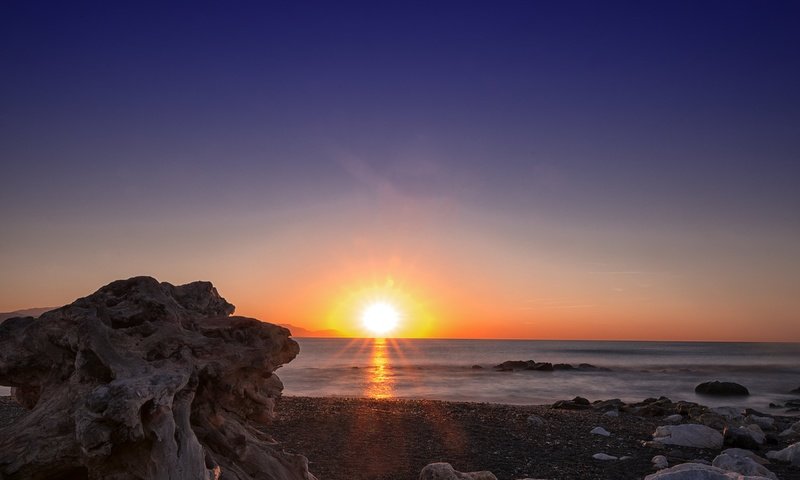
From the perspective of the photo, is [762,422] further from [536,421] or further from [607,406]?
[536,421]

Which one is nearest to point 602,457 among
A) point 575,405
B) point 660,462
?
point 660,462

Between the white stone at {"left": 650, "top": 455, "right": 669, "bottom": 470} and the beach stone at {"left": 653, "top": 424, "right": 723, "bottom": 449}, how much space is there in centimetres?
170

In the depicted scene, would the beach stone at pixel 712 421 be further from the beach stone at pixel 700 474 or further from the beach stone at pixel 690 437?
the beach stone at pixel 700 474

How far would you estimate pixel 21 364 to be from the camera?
18.3 feet

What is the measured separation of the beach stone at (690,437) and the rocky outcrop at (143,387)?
9.68 meters

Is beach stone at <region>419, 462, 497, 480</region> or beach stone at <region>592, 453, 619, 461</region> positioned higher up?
beach stone at <region>419, 462, 497, 480</region>

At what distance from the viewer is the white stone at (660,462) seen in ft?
35.3

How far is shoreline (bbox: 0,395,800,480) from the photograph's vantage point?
10430 millimetres

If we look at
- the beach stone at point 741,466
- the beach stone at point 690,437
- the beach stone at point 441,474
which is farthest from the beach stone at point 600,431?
the beach stone at point 441,474

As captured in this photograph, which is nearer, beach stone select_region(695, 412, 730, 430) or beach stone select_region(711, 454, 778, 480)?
beach stone select_region(711, 454, 778, 480)

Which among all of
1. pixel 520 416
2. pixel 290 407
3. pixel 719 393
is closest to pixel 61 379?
pixel 290 407

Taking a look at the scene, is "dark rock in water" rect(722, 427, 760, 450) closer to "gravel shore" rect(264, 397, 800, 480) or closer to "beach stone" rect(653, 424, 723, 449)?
"beach stone" rect(653, 424, 723, 449)

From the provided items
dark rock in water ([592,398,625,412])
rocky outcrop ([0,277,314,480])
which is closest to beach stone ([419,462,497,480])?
rocky outcrop ([0,277,314,480])

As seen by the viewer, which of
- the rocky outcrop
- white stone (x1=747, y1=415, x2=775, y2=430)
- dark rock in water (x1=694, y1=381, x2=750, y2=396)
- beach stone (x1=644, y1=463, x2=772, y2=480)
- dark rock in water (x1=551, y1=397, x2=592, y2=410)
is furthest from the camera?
dark rock in water (x1=694, y1=381, x2=750, y2=396)
